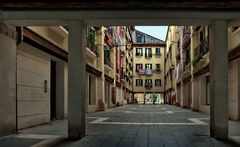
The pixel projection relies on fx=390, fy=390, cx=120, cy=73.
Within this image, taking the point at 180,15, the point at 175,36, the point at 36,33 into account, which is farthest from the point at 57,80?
the point at 175,36

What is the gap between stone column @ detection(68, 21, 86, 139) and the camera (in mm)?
10961

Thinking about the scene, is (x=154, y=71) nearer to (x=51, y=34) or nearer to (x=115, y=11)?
(x=51, y=34)

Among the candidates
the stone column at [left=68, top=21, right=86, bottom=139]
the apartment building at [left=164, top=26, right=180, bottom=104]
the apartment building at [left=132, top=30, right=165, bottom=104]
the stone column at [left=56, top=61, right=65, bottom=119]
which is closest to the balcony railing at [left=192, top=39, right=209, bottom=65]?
the stone column at [left=56, top=61, right=65, bottom=119]

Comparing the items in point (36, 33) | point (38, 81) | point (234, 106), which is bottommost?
point (234, 106)

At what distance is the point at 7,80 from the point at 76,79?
195cm

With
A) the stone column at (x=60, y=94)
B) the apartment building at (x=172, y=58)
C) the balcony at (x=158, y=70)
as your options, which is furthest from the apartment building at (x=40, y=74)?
the balcony at (x=158, y=70)

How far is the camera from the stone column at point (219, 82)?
1090cm

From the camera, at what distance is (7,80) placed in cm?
1105

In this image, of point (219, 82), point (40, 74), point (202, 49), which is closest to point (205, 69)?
point (202, 49)

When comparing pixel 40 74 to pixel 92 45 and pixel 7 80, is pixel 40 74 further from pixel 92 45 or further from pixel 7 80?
pixel 92 45

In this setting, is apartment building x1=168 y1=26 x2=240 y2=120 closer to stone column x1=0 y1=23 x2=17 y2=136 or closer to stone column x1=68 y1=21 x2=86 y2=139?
stone column x1=68 y1=21 x2=86 y2=139

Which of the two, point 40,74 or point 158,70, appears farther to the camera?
point 158,70
